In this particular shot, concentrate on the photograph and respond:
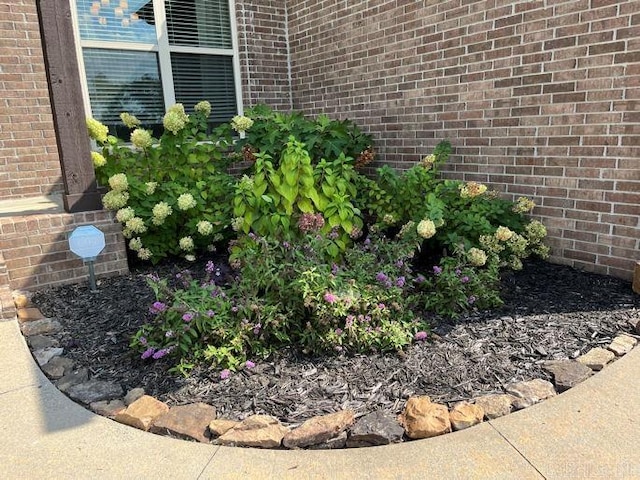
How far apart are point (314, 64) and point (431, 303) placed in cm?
397

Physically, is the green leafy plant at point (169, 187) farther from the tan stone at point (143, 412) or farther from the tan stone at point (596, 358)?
the tan stone at point (596, 358)

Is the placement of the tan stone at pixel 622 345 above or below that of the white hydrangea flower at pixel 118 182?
below

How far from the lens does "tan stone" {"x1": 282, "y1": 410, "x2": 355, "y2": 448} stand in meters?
1.86

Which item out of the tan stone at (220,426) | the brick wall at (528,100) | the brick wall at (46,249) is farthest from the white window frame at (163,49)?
the tan stone at (220,426)

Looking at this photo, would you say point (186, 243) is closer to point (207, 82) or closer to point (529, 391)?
point (207, 82)

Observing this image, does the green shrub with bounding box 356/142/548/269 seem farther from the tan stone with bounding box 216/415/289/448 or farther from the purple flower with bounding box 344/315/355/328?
the tan stone with bounding box 216/415/289/448

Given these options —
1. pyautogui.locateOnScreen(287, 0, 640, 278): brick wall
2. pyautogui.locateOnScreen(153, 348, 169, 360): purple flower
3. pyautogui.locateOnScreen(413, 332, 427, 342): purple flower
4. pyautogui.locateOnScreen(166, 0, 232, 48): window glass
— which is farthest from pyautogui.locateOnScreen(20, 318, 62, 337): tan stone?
pyautogui.locateOnScreen(166, 0, 232, 48): window glass

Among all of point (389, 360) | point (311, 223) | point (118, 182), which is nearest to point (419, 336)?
point (389, 360)

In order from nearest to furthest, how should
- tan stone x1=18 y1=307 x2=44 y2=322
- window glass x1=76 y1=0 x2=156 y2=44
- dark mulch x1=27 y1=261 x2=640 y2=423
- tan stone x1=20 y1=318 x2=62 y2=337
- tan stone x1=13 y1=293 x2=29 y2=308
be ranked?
dark mulch x1=27 y1=261 x2=640 y2=423
tan stone x1=20 y1=318 x2=62 y2=337
tan stone x1=18 y1=307 x2=44 y2=322
tan stone x1=13 y1=293 x2=29 y2=308
window glass x1=76 y1=0 x2=156 y2=44

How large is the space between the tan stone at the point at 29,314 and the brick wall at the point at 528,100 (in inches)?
140

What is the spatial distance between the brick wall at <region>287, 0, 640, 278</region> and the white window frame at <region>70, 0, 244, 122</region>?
159cm

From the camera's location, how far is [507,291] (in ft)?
10.7

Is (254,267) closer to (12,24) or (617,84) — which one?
(617,84)

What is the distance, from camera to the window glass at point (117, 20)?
5.11m
